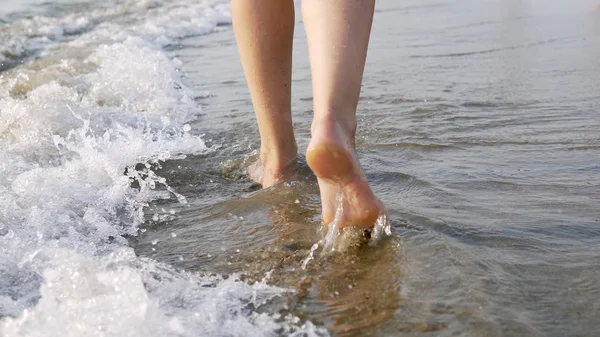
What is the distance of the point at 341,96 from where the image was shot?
1.68 m

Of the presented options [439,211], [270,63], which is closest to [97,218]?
[270,63]

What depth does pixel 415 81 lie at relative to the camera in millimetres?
4031

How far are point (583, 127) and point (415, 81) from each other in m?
1.39

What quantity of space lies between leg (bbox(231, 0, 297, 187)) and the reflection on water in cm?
16

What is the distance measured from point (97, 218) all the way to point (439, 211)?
0.92m

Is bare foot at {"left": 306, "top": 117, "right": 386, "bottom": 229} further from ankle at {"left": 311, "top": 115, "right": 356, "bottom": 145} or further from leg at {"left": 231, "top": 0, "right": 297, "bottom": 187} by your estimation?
leg at {"left": 231, "top": 0, "right": 297, "bottom": 187}

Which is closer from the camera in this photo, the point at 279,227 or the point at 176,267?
the point at 176,267

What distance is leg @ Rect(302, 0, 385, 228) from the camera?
5.37 ft

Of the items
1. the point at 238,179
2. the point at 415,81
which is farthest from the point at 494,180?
the point at 415,81

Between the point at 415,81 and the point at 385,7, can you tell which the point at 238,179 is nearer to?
the point at 415,81

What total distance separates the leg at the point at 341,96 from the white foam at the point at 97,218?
0.31m

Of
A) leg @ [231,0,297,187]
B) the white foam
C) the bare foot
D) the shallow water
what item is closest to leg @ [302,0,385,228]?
the bare foot

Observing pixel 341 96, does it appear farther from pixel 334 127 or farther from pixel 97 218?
pixel 97 218

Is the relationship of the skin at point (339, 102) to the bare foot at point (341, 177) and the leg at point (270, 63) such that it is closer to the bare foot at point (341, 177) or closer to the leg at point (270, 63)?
the bare foot at point (341, 177)
